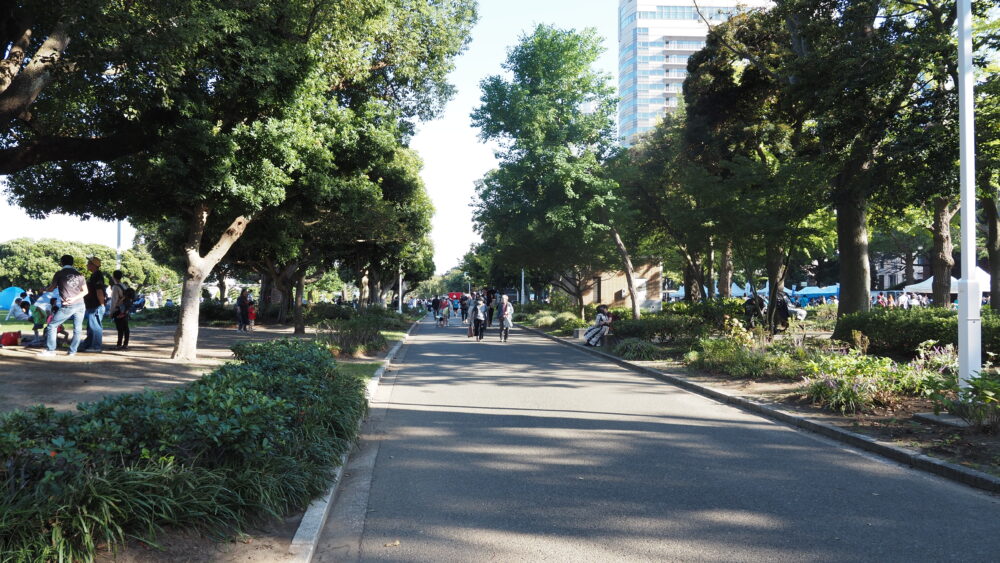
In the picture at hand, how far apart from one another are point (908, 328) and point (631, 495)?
11763 millimetres

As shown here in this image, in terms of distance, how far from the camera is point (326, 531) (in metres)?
4.64

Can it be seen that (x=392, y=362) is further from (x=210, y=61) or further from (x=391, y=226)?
(x=210, y=61)

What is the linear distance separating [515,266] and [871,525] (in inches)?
1203

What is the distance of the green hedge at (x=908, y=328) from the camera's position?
507 inches

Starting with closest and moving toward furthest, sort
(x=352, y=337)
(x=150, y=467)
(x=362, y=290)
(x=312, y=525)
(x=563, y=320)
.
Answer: (x=150, y=467), (x=312, y=525), (x=352, y=337), (x=563, y=320), (x=362, y=290)

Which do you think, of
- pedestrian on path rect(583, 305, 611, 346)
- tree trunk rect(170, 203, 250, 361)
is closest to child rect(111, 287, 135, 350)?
tree trunk rect(170, 203, 250, 361)

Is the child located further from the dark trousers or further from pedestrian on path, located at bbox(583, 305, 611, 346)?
pedestrian on path, located at bbox(583, 305, 611, 346)

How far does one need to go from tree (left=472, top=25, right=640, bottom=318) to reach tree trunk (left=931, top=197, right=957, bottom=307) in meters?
9.19

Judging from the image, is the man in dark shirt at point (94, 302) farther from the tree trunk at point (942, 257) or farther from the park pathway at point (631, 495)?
the tree trunk at point (942, 257)

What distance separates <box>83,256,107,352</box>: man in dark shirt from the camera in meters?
13.0

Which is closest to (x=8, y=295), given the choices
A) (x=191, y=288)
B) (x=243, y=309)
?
(x=243, y=309)

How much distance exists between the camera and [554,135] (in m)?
23.9

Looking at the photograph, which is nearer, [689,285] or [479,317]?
[479,317]

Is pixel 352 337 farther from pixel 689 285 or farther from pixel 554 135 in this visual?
pixel 689 285
